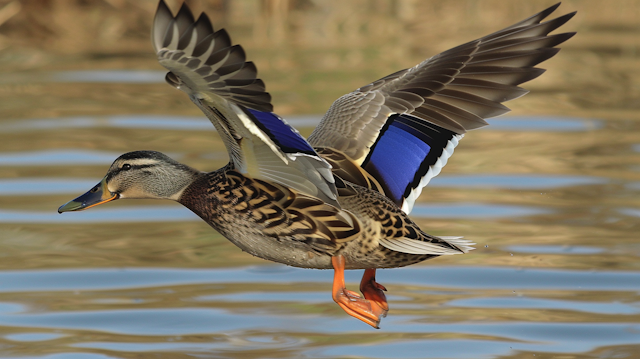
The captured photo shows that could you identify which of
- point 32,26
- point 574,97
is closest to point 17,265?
point 574,97

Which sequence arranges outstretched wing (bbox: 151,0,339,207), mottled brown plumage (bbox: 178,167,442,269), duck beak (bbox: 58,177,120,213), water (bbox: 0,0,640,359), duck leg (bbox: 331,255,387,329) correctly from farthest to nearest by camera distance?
water (bbox: 0,0,640,359), duck beak (bbox: 58,177,120,213), duck leg (bbox: 331,255,387,329), mottled brown plumage (bbox: 178,167,442,269), outstretched wing (bbox: 151,0,339,207)

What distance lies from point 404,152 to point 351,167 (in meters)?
0.37

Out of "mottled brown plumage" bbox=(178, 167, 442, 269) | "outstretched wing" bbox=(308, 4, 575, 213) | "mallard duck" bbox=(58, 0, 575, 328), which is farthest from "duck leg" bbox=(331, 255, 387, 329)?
"outstretched wing" bbox=(308, 4, 575, 213)

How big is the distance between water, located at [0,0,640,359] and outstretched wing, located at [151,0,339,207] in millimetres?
2198

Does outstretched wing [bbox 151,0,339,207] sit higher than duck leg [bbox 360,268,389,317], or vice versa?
outstretched wing [bbox 151,0,339,207]

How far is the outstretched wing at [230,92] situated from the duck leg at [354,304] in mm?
612

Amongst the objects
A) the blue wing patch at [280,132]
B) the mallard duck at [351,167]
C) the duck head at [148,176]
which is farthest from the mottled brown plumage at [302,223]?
the blue wing patch at [280,132]

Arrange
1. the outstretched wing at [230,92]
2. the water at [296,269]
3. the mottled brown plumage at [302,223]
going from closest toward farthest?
the outstretched wing at [230,92]
the mottled brown plumage at [302,223]
the water at [296,269]

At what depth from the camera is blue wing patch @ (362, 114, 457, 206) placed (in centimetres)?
516

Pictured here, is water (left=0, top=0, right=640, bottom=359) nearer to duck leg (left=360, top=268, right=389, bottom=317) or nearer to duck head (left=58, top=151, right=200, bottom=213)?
duck leg (left=360, top=268, right=389, bottom=317)

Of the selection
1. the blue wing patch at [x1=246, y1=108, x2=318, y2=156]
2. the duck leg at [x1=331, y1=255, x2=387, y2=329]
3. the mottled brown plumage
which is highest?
the blue wing patch at [x1=246, y1=108, x2=318, y2=156]

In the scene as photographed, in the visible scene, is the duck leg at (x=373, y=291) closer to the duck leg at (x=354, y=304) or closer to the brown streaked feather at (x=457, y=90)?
the duck leg at (x=354, y=304)

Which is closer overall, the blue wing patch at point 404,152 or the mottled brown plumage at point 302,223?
the mottled brown plumage at point 302,223

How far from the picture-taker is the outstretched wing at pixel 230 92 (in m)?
3.50
